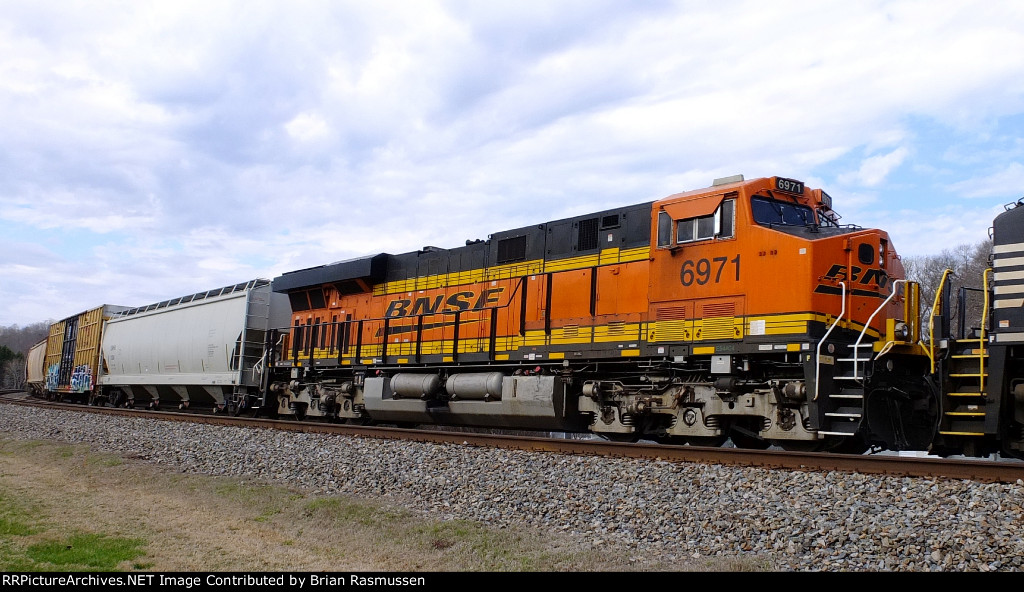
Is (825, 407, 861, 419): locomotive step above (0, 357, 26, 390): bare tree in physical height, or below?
above

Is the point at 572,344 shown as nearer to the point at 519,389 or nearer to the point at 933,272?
the point at 519,389

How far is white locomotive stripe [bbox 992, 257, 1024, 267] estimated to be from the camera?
307 inches

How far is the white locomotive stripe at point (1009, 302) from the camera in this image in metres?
7.58

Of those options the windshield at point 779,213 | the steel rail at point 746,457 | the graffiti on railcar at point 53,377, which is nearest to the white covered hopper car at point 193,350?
the graffiti on railcar at point 53,377

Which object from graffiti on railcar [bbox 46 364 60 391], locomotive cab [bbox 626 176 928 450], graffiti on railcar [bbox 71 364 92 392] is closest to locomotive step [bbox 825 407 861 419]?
locomotive cab [bbox 626 176 928 450]

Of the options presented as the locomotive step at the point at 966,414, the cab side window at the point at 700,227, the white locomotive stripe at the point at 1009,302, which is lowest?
the locomotive step at the point at 966,414

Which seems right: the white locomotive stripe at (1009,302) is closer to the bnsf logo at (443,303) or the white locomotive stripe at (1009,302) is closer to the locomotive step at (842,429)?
the locomotive step at (842,429)

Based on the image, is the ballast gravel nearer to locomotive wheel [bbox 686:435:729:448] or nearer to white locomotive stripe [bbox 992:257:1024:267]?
locomotive wheel [bbox 686:435:729:448]

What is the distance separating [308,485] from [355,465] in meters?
0.85

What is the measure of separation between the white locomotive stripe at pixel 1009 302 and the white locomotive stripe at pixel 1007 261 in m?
0.42

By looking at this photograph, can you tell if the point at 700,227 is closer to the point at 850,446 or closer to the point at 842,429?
the point at 842,429

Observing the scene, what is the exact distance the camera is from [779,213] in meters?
10.2

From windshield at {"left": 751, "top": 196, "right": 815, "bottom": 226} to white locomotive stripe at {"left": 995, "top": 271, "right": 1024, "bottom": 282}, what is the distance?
2792 millimetres

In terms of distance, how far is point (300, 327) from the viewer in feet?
59.8
